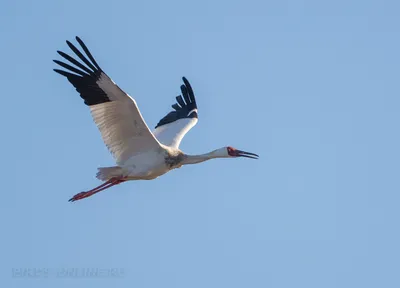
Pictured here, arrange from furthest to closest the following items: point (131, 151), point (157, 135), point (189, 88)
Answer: point (189, 88) → point (157, 135) → point (131, 151)

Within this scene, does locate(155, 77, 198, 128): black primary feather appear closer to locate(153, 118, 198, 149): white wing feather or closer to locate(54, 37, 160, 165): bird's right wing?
locate(153, 118, 198, 149): white wing feather

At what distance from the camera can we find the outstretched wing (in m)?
25.6

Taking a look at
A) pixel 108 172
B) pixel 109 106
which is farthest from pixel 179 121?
pixel 109 106

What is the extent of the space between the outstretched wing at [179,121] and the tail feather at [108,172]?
5.59ft

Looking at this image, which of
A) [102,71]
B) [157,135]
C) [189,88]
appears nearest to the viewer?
[102,71]

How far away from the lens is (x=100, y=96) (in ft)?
73.5

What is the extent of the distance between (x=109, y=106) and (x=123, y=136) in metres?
1.05

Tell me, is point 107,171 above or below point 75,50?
below

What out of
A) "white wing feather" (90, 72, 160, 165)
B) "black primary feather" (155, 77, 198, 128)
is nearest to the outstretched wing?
"black primary feather" (155, 77, 198, 128)

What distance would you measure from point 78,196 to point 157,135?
3055mm

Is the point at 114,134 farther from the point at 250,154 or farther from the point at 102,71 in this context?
the point at 250,154

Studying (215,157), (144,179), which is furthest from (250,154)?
(144,179)

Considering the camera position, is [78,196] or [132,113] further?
[78,196]

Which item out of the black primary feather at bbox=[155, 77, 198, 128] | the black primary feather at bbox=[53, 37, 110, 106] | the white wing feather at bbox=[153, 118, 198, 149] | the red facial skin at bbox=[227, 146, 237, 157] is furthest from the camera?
the black primary feather at bbox=[155, 77, 198, 128]
